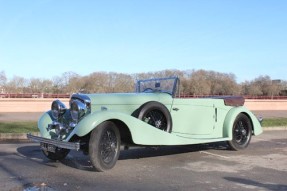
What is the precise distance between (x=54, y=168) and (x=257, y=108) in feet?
134

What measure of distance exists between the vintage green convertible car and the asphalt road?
0.40 m

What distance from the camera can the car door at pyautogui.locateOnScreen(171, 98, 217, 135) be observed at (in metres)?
8.98

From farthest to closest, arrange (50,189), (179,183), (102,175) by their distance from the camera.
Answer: (102,175), (179,183), (50,189)

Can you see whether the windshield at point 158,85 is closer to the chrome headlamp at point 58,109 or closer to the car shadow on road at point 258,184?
the chrome headlamp at point 58,109

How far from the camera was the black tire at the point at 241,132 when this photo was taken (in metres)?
10.4

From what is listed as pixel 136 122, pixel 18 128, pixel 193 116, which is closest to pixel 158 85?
pixel 193 116

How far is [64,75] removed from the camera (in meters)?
76.8

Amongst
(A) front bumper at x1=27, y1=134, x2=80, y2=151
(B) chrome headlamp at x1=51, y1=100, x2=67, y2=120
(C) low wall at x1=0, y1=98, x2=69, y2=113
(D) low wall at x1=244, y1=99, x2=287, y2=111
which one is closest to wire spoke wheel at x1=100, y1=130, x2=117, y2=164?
(A) front bumper at x1=27, y1=134, x2=80, y2=151

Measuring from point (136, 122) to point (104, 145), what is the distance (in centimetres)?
77

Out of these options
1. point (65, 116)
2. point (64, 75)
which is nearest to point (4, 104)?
point (65, 116)

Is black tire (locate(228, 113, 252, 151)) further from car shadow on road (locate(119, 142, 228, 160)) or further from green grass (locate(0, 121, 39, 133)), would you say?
green grass (locate(0, 121, 39, 133))

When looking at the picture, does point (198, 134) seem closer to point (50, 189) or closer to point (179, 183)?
point (179, 183)

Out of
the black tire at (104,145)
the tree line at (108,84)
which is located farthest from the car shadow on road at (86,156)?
the tree line at (108,84)

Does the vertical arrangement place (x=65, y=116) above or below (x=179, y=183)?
above
